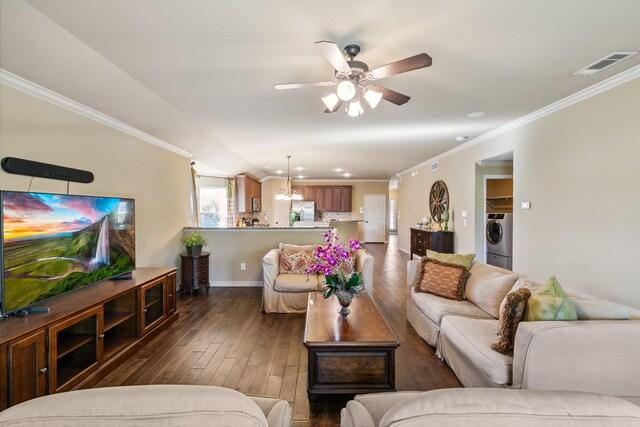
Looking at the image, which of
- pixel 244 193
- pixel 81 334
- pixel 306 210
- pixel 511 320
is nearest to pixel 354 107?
pixel 511 320

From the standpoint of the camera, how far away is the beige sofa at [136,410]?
67 cm

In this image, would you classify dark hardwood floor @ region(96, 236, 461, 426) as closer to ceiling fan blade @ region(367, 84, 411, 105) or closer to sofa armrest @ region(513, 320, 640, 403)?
sofa armrest @ region(513, 320, 640, 403)

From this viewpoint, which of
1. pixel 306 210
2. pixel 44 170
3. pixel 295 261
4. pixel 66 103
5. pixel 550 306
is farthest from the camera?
pixel 306 210

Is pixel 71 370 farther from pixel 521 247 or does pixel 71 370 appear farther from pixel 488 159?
pixel 488 159

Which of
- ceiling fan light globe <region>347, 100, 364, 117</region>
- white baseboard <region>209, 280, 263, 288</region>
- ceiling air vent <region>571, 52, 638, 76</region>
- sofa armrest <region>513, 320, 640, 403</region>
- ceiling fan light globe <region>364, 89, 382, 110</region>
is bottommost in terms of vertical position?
white baseboard <region>209, 280, 263, 288</region>

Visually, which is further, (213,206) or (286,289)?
(213,206)

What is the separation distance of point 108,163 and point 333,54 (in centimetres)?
303

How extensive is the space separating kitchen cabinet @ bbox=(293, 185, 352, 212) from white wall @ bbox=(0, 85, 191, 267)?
6.05 meters

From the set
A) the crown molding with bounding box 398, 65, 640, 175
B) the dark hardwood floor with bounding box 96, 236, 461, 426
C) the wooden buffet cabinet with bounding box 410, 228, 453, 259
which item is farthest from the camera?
the wooden buffet cabinet with bounding box 410, 228, 453, 259

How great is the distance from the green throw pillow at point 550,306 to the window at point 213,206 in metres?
7.63

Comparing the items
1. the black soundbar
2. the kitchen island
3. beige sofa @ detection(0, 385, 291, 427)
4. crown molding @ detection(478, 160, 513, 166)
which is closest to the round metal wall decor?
crown molding @ detection(478, 160, 513, 166)

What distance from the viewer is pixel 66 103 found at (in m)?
2.93

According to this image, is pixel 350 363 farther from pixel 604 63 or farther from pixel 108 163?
pixel 108 163

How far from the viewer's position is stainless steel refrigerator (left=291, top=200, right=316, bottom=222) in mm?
11320
